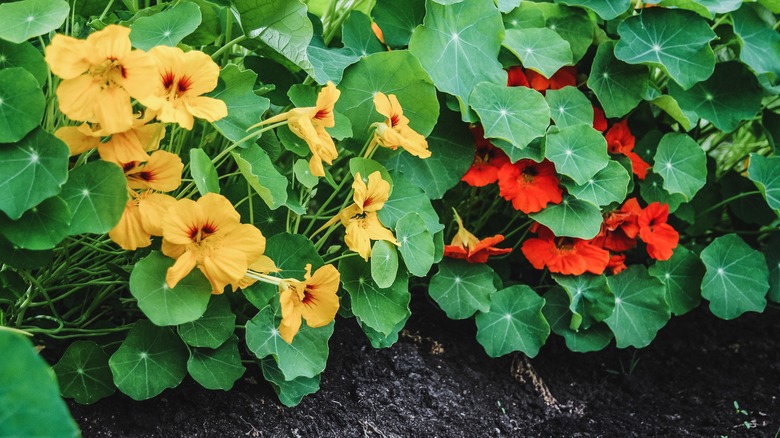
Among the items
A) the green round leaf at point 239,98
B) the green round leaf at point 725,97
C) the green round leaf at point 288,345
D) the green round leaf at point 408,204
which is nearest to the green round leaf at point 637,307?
the green round leaf at point 725,97

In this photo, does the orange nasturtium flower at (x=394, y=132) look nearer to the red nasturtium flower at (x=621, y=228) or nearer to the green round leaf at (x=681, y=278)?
the red nasturtium flower at (x=621, y=228)

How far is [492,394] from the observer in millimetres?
1947

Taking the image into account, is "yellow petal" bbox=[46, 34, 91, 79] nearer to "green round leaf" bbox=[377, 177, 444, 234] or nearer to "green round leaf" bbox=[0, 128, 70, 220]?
"green round leaf" bbox=[0, 128, 70, 220]

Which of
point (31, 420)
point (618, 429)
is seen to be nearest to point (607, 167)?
point (618, 429)

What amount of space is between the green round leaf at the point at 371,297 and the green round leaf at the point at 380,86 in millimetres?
327

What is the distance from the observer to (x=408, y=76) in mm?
1734

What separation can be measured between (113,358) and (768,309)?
6.35 feet

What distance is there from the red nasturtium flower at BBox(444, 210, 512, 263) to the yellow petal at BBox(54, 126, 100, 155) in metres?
0.91

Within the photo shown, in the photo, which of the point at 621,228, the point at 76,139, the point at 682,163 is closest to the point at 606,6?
the point at 682,163

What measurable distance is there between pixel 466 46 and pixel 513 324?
69 cm

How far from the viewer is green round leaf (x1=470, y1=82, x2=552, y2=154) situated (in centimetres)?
179

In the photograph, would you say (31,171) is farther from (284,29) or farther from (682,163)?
(682,163)

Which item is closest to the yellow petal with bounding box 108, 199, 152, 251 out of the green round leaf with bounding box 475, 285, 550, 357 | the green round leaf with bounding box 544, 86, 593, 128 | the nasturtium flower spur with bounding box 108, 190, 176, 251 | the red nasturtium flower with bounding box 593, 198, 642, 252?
the nasturtium flower spur with bounding box 108, 190, 176, 251

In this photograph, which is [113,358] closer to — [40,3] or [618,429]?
[40,3]
